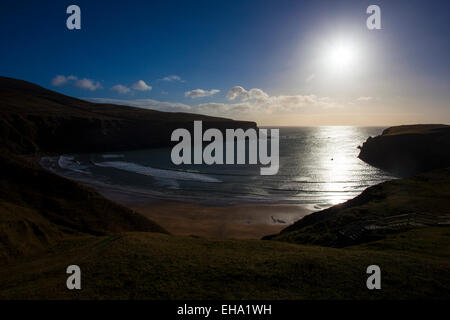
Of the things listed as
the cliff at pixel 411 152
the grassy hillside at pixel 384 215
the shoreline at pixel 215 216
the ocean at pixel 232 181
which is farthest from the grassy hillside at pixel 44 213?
the cliff at pixel 411 152

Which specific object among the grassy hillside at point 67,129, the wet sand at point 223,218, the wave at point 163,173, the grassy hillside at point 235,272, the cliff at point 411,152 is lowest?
the wet sand at point 223,218

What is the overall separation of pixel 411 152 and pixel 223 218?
6397cm

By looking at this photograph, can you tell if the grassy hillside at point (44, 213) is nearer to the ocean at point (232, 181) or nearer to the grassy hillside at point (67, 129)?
the ocean at point (232, 181)

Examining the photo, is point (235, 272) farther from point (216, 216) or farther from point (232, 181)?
point (232, 181)

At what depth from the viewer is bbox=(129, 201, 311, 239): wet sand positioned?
2755cm

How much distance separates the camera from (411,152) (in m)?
67.2

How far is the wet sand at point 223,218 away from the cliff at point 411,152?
43610 mm

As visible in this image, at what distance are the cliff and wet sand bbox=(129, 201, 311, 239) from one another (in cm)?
4361

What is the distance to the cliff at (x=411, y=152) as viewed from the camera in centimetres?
5992

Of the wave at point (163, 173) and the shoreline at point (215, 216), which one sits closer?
the shoreline at point (215, 216)

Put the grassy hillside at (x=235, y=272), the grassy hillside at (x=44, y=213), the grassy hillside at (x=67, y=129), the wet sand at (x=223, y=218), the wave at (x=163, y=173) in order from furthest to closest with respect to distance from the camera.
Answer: the grassy hillside at (x=67, y=129)
the wave at (x=163, y=173)
the wet sand at (x=223, y=218)
the grassy hillside at (x=44, y=213)
the grassy hillside at (x=235, y=272)

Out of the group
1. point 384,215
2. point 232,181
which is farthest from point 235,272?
point 232,181
